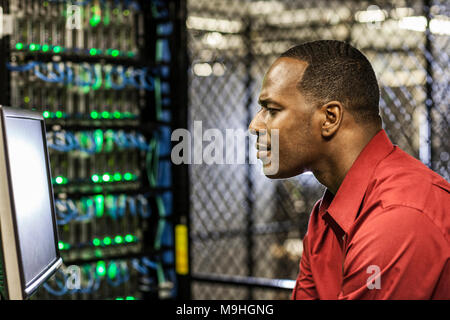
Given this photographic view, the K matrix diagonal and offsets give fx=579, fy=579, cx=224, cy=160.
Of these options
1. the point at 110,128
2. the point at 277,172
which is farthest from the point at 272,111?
the point at 110,128

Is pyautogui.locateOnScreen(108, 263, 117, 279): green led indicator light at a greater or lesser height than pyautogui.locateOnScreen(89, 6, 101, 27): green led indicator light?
lesser

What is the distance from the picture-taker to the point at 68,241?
3049mm

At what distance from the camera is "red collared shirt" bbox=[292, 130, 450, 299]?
3.57ft

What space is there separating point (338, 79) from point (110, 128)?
1.95 m

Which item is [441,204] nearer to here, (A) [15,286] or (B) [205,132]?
(A) [15,286]

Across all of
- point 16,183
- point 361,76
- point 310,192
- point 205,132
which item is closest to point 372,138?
point 361,76

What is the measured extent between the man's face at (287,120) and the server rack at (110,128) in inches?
67.1

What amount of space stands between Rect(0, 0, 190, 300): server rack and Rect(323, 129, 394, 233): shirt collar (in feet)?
6.10

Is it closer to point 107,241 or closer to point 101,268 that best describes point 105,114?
point 107,241

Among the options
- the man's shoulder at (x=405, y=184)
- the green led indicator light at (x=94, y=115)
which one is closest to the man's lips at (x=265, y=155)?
the man's shoulder at (x=405, y=184)

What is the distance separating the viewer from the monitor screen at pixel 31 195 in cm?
112

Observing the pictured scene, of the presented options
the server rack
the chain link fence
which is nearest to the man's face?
the server rack

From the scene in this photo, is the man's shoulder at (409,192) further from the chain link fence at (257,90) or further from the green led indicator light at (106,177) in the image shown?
the green led indicator light at (106,177)

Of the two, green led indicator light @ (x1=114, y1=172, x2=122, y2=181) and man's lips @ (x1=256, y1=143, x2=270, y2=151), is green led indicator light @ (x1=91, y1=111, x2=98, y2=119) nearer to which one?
green led indicator light @ (x1=114, y1=172, x2=122, y2=181)
